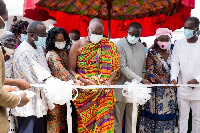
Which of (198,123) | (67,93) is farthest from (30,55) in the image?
(198,123)

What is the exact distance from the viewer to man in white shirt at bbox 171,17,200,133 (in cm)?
437

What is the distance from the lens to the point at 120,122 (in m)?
4.57

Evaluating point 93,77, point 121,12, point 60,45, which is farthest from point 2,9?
point 121,12

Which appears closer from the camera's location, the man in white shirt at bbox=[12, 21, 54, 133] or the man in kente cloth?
the man in white shirt at bbox=[12, 21, 54, 133]

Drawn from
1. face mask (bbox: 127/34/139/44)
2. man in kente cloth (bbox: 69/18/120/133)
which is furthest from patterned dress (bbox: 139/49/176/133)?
man in kente cloth (bbox: 69/18/120/133)

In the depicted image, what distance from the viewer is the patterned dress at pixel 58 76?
3.96 m

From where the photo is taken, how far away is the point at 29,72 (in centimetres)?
354

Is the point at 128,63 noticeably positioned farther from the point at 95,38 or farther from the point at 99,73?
the point at 95,38

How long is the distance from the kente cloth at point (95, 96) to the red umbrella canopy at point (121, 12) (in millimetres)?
1242

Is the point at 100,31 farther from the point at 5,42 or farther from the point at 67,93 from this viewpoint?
the point at 5,42

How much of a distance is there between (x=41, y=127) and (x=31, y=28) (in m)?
1.47

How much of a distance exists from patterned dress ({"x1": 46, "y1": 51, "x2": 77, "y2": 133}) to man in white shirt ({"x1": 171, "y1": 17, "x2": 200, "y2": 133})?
6.16ft

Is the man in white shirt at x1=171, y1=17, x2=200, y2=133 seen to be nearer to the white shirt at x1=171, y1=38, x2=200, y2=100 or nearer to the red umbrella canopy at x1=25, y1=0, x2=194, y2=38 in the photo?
the white shirt at x1=171, y1=38, x2=200, y2=100

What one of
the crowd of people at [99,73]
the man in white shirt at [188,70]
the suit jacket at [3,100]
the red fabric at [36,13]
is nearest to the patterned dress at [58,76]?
the crowd of people at [99,73]
